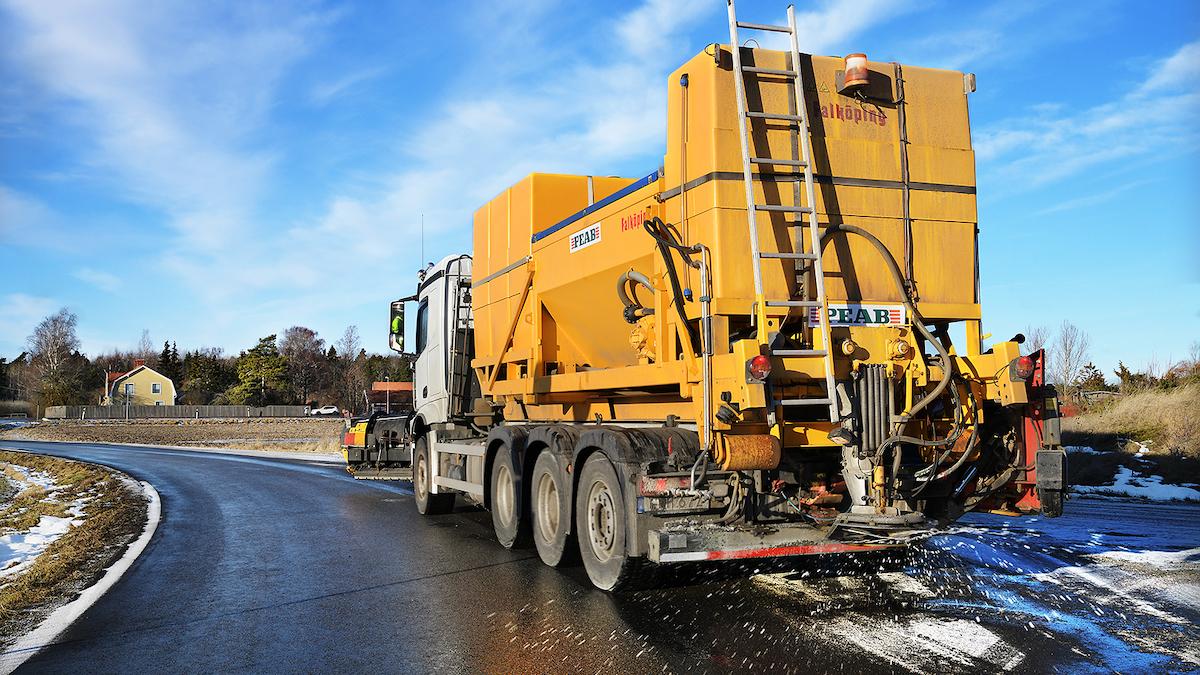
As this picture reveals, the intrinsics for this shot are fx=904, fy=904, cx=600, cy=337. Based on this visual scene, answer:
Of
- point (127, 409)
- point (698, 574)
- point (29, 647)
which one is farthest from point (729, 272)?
point (127, 409)

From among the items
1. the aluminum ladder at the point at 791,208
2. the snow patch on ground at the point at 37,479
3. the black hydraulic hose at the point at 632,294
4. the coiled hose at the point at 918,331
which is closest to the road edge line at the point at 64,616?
the black hydraulic hose at the point at 632,294

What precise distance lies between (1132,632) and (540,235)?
20.8 feet

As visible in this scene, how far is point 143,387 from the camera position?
93312 millimetres

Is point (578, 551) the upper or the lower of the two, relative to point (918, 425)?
lower

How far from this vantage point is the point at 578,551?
794 cm

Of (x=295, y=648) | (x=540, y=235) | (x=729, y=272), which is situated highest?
(x=540, y=235)

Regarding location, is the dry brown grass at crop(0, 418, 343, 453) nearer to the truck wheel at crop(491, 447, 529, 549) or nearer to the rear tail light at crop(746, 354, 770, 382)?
the truck wheel at crop(491, 447, 529, 549)

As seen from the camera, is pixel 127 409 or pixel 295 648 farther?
pixel 127 409

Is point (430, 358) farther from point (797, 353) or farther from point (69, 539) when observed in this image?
point (797, 353)

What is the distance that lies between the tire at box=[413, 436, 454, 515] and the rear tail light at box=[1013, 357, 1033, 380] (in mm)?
7842

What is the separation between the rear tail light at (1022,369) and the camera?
6512 mm

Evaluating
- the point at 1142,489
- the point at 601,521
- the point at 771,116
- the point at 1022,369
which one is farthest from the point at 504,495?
the point at 1142,489

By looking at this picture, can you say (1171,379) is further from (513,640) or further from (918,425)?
(513,640)

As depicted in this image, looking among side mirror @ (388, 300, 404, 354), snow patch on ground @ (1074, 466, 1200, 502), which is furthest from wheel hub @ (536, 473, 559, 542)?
snow patch on ground @ (1074, 466, 1200, 502)
